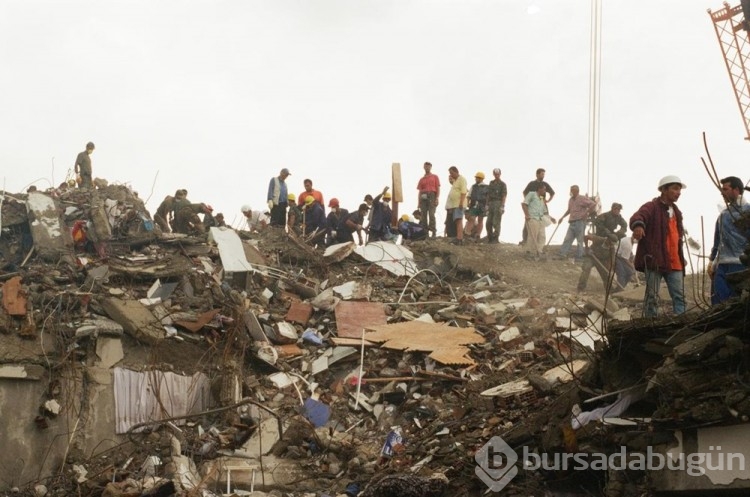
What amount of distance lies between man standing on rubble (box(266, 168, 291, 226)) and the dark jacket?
908 cm

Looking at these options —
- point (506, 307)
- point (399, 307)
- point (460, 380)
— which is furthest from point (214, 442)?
point (506, 307)

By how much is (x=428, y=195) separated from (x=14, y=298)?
25.8 feet

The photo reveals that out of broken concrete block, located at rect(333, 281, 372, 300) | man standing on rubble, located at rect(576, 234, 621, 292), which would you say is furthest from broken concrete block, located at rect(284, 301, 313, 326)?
man standing on rubble, located at rect(576, 234, 621, 292)

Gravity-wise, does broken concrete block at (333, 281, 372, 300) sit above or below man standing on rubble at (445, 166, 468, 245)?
below

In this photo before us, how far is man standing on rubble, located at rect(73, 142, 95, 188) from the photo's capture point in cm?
1664

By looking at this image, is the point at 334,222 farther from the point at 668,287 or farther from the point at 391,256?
the point at 668,287

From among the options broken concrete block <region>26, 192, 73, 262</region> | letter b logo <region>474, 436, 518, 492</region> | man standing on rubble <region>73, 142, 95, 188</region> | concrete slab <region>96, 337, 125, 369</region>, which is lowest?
letter b logo <region>474, 436, 518, 492</region>

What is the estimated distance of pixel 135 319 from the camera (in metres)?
11.2

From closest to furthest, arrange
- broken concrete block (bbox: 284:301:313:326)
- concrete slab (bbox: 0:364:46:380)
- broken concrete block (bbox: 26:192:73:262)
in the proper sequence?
concrete slab (bbox: 0:364:46:380)
broken concrete block (bbox: 284:301:313:326)
broken concrete block (bbox: 26:192:73:262)

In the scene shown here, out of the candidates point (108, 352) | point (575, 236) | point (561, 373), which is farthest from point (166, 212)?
point (561, 373)

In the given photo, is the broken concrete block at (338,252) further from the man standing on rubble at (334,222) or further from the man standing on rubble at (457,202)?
the man standing on rubble at (457,202)

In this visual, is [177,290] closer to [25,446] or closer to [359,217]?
[25,446]

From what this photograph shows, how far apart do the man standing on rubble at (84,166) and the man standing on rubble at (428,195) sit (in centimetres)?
665

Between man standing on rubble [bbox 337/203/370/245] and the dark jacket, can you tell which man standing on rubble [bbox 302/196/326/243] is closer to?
man standing on rubble [bbox 337/203/370/245]
